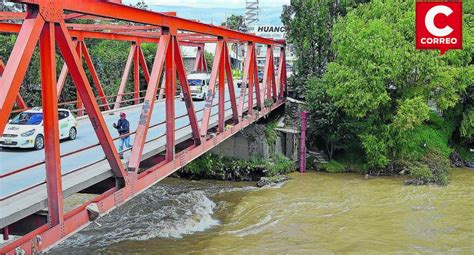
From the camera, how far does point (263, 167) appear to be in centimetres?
2647

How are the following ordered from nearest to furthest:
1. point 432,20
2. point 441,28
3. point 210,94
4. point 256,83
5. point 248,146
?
point 210,94 → point 432,20 → point 441,28 → point 256,83 → point 248,146

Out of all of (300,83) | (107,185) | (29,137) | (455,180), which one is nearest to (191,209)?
(29,137)

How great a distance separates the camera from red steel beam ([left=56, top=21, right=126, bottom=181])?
7902 millimetres

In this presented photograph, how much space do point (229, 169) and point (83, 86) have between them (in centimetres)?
1870

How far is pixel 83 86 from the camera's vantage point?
8336 mm

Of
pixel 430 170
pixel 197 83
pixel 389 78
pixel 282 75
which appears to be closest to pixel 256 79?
pixel 389 78

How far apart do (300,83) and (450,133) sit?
34.0 ft

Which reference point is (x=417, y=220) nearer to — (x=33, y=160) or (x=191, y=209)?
(x=191, y=209)

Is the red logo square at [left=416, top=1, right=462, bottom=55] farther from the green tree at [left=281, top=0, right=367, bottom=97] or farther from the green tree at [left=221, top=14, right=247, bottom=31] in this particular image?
the green tree at [left=221, top=14, right=247, bottom=31]

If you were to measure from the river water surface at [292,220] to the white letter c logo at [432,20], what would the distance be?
740cm

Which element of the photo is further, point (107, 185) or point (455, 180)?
point (455, 180)

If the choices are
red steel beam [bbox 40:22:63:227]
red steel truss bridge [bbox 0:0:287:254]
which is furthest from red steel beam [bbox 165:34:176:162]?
red steel beam [bbox 40:22:63:227]

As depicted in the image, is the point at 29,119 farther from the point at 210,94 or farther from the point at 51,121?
the point at 51,121

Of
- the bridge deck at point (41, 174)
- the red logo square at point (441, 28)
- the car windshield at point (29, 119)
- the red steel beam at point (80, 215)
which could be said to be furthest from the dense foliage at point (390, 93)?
the car windshield at point (29, 119)
